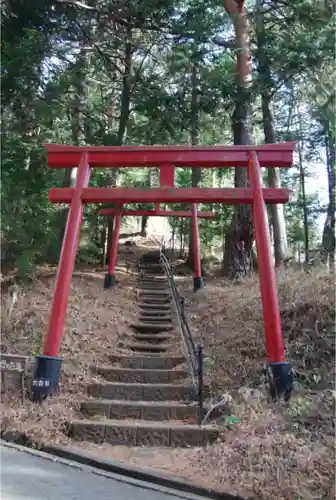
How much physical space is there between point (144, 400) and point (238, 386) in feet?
4.10

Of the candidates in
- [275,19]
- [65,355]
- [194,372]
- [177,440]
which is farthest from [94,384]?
[275,19]

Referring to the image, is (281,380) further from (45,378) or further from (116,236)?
(116,236)

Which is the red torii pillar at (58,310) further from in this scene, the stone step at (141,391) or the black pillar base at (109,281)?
the black pillar base at (109,281)

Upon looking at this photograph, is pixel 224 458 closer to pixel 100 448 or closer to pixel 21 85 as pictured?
pixel 100 448

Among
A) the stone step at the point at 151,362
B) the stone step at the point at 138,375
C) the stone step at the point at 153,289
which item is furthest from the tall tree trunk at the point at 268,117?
the stone step at the point at 138,375

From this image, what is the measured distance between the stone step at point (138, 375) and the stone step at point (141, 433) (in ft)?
5.87

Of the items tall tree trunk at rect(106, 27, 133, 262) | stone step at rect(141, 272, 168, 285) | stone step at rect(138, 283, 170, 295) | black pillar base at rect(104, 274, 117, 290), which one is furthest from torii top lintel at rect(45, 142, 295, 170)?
stone step at rect(141, 272, 168, 285)

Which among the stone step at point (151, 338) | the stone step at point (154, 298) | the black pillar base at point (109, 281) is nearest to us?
the stone step at point (151, 338)

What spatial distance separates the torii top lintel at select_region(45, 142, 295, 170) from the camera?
658 centimetres

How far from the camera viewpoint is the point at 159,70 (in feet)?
46.9

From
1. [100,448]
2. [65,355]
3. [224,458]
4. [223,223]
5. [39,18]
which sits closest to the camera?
[224,458]

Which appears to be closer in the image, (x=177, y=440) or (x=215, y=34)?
(x=177, y=440)

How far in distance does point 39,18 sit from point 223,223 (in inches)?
355

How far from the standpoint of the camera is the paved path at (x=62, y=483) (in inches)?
140
